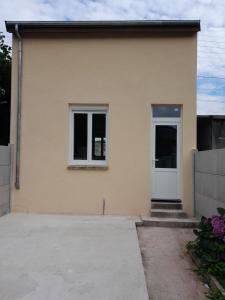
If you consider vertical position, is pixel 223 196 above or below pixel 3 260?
above

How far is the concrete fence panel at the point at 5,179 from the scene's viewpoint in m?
9.78

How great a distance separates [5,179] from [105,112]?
3192 mm

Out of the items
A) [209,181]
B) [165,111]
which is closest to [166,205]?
[209,181]

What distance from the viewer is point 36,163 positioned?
1050cm

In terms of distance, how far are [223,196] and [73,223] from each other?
11.8ft

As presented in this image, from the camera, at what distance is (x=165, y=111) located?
10617 millimetres

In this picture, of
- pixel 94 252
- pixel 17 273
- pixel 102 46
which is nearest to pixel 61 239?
pixel 94 252

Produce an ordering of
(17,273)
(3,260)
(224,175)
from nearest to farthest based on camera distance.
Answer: (17,273), (3,260), (224,175)

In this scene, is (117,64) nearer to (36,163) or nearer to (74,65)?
(74,65)

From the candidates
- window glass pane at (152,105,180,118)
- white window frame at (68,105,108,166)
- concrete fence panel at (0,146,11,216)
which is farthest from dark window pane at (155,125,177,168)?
concrete fence panel at (0,146,11,216)

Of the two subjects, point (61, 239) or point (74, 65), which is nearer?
point (61, 239)

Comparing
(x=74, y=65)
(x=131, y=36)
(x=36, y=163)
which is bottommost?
(x=36, y=163)

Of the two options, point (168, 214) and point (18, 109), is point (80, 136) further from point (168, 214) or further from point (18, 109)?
point (168, 214)

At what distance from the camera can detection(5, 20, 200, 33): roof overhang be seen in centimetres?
1022
